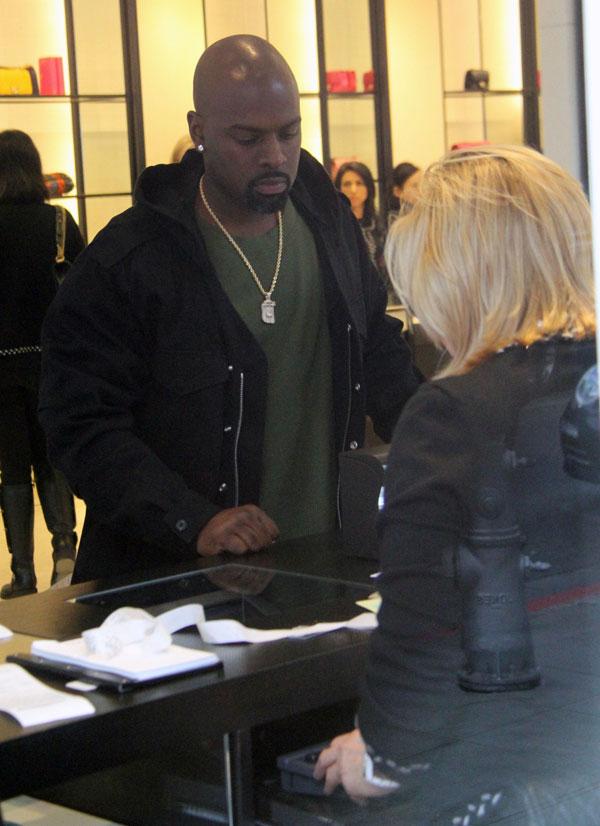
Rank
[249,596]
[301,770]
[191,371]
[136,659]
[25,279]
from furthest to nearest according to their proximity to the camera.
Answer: [25,279]
[191,371]
[249,596]
[136,659]
[301,770]

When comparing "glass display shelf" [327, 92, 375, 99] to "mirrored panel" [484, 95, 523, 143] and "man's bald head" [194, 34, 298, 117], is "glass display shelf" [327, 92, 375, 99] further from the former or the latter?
"man's bald head" [194, 34, 298, 117]

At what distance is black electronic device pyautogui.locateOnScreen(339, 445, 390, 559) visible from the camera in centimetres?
208

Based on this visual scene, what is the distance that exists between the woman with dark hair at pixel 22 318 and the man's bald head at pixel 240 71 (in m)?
2.48

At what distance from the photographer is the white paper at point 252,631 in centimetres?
166

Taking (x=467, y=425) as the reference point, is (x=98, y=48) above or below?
above

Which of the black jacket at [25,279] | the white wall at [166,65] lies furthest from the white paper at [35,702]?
the white wall at [166,65]

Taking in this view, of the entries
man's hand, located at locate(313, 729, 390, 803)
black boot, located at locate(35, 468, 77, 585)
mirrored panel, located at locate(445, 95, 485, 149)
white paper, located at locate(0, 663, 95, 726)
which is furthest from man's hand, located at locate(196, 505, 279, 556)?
mirrored panel, located at locate(445, 95, 485, 149)

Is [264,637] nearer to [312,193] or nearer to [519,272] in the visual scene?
[519,272]

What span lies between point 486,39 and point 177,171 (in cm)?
568

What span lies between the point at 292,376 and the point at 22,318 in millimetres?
2714

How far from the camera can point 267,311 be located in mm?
2340

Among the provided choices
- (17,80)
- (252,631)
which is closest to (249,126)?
(252,631)

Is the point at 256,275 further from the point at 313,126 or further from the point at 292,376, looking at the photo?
the point at 313,126

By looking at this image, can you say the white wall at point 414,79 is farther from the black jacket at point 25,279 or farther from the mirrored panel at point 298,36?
the black jacket at point 25,279
